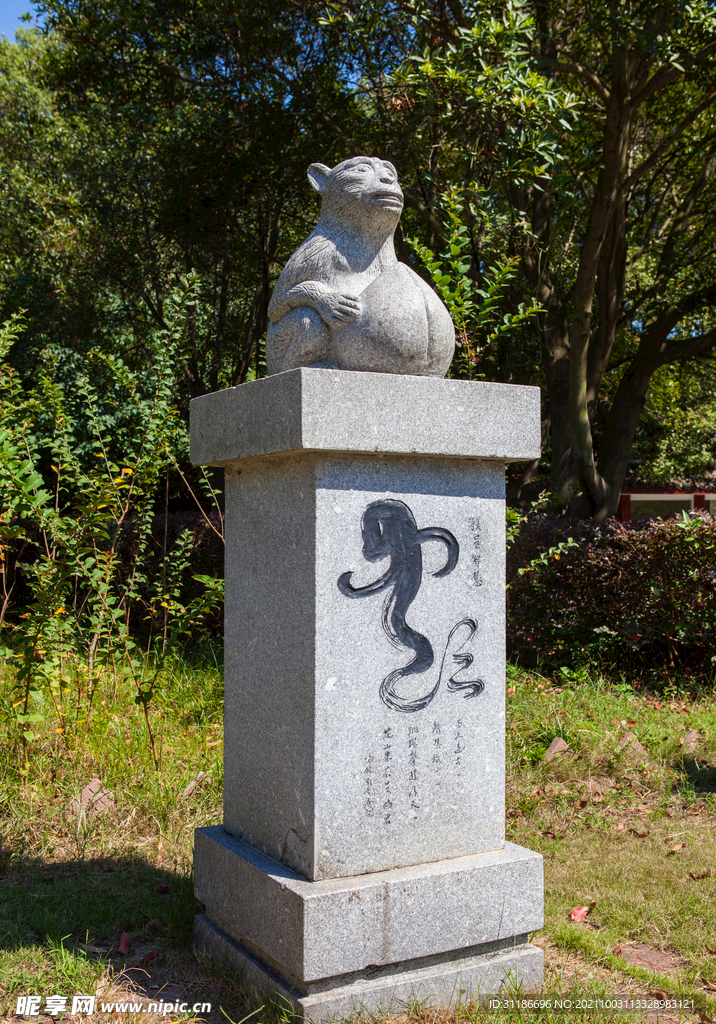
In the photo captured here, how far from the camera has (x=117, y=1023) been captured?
267 cm

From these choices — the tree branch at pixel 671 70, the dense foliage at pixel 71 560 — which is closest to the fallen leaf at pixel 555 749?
the dense foliage at pixel 71 560

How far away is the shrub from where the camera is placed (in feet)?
21.3

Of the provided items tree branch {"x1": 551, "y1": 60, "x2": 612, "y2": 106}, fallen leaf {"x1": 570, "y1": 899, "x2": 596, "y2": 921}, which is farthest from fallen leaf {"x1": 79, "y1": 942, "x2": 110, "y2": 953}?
tree branch {"x1": 551, "y1": 60, "x2": 612, "y2": 106}

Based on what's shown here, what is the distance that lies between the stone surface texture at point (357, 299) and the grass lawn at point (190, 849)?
204cm

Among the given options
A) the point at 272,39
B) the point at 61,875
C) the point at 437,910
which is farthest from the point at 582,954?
the point at 272,39

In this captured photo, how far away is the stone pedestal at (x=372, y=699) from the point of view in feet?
8.53

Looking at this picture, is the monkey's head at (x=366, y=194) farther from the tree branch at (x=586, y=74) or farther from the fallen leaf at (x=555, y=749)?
the tree branch at (x=586, y=74)

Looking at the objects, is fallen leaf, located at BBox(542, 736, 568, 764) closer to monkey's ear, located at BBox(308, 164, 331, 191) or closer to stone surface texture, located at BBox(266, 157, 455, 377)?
stone surface texture, located at BBox(266, 157, 455, 377)

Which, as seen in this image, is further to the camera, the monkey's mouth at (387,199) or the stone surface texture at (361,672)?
the monkey's mouth at (387,199)

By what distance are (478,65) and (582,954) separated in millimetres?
5546

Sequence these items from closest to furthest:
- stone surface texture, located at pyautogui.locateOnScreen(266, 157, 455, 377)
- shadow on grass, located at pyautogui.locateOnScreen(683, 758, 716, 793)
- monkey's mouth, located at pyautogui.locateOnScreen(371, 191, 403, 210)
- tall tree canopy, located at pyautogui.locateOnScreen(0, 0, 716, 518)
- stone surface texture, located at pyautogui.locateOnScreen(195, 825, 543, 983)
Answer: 1. stone surface texture, located at pyautogui.locateOnScreen(195, 825, 543, 983)
2. stone surface texture, located at pyautogui.locateOnScreen(266, 157, 455, 377)
3. monkey's mouth, located at pyautogui.locateOnScreen(371, 191, 403, 210)
4. shadow on grass, located at pyautogui.locateOnScreen(683, 758, 716, 793)
5. tall tree canopy, located at pyautogui.locateOnScreen(0, 0, 716, 518)

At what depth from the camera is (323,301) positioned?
9.44 feet

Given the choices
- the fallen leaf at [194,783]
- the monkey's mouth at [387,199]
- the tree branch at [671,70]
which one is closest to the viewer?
the monkey's mouth at [387,199]

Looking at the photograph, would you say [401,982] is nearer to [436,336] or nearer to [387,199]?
[436,336]
